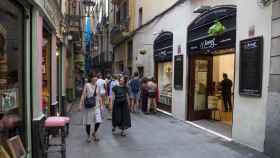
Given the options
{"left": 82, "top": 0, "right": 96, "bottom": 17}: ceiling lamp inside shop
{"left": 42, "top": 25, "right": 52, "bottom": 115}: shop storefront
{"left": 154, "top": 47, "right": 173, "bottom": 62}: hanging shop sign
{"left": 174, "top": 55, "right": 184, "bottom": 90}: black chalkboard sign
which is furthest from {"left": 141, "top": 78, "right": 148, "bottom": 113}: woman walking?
{"left": 82, "top": 0, "right": 96, "bottom": 17}: ceiling lamp inside shop

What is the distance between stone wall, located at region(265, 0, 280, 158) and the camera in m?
6.29

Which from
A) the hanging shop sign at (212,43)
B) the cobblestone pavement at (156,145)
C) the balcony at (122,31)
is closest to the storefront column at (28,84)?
the cobblestone pavement at (156,145)

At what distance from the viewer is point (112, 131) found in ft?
30.7

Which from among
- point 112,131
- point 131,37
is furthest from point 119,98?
point 131,37

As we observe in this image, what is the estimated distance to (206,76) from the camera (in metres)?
11.3

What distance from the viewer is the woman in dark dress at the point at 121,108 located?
878 cm

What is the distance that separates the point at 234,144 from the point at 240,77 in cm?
169

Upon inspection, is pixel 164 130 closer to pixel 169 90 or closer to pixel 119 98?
pixel 119 98

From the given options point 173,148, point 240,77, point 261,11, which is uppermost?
point 261,11

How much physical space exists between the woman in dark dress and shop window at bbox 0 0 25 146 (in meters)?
3.61

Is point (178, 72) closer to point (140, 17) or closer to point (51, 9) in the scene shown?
point (51, 9)

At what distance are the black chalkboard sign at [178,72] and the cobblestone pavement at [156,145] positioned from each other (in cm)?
207

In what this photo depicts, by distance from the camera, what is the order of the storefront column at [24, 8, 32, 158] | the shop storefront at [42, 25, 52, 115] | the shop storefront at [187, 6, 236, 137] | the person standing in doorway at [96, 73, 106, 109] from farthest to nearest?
the shop storefront at [187, 6, 236, 137]
the person standing in doorway at [96, 73, 106, 109]
the shop storefront at [42, 25, 52, 115]
the storefront column at [24, 8, 32, 158]

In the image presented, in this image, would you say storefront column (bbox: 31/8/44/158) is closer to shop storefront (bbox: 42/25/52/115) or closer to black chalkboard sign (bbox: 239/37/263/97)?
shop storefront (bbox: 42/25/52/115)
